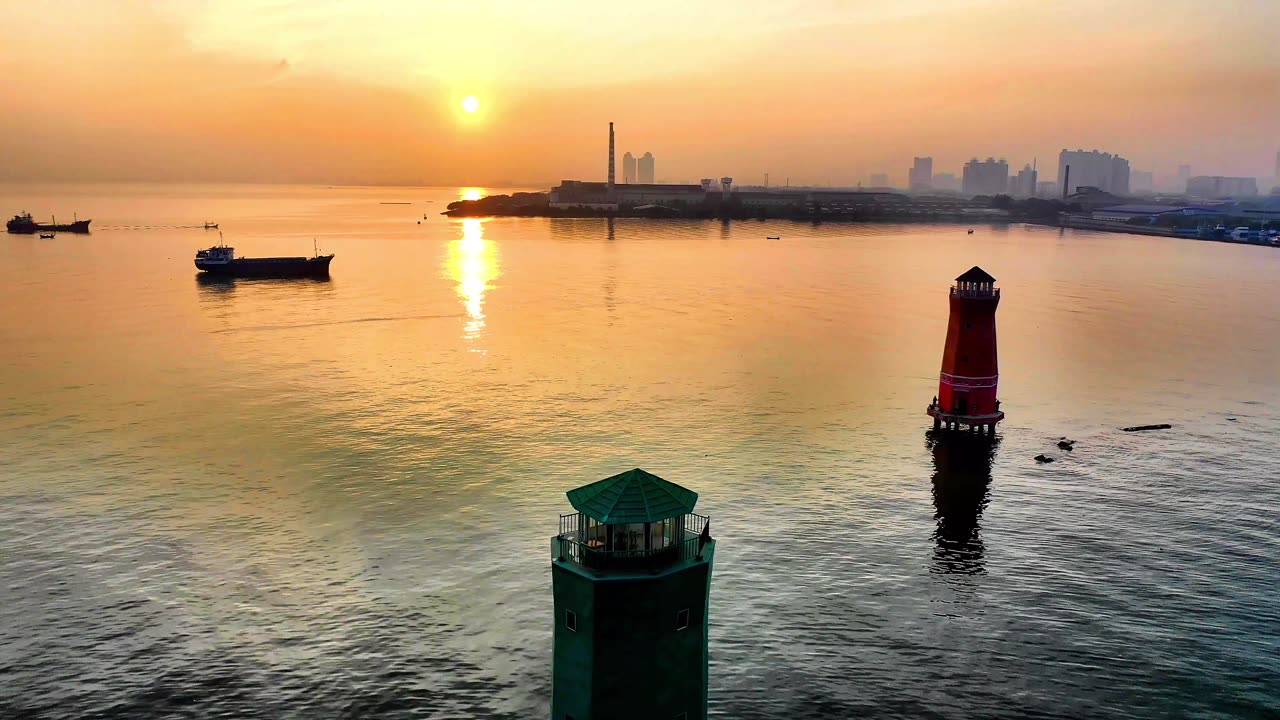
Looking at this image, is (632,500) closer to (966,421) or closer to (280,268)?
(966,421)

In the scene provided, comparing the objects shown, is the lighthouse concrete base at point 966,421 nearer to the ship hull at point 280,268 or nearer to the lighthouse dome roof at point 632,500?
the lighthouse dome roof at point 632,500

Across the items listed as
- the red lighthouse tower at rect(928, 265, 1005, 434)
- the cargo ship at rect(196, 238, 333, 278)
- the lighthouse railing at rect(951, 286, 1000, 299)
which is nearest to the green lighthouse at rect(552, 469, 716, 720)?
the lighthouse railing at rect(951, 286, 1000, 299)

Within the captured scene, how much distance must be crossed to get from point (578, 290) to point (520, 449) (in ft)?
222

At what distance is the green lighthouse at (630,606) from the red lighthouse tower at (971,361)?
36.0m

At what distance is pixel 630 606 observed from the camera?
16156 millimetres

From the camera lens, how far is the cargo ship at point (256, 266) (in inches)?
5027

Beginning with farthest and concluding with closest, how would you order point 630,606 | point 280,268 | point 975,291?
point 280,268, point 975,291, point 630,606

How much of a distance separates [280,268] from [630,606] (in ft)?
418

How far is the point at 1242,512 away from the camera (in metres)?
39.0

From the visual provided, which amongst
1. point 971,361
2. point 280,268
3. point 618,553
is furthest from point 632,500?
point 280,268

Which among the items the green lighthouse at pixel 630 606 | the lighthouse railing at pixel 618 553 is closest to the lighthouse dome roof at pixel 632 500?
the green lighthouse at pixel 630 606

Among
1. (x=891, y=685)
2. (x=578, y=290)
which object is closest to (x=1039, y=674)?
(x=891, y=685)

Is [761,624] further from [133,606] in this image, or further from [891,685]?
[133,606]

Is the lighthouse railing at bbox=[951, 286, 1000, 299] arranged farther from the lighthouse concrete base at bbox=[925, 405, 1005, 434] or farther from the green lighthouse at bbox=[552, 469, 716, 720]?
the green lighthouse at bbox=[552, 469, 716, 720]
